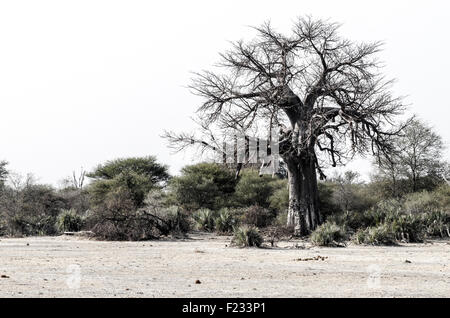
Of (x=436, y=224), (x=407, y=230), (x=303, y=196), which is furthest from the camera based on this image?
(x=303, y=196)

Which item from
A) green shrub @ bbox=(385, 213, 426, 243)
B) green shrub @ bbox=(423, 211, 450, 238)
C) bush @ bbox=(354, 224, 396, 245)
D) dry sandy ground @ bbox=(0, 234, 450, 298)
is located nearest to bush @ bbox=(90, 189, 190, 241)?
dry sandy ground @ bbox=(0, 234, 450, 298)

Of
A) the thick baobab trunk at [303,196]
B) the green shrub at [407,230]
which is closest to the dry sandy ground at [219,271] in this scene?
the green shrub at [407,230]

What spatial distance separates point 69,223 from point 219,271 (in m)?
14.8

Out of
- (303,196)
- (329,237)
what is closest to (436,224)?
(303,196)

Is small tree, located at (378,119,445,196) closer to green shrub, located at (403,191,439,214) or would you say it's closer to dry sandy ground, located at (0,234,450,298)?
green shrub, located at (403,191,439,214)

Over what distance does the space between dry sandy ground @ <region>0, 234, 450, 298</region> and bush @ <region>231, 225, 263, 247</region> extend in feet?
2.20

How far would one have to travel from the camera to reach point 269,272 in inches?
504

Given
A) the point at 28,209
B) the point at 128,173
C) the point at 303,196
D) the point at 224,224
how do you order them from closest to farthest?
the point at 303,196, the point at 224,224, the point at 28,209, the point at 128,173

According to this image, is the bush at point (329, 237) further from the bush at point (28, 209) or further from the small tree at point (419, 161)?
the small tree at point (419, 161)

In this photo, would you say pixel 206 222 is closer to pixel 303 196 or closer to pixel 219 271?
pixel 303 196

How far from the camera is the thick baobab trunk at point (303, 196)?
25984mm

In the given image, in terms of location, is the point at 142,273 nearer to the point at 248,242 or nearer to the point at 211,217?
the point at 248,242

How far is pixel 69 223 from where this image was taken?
1043 inches
